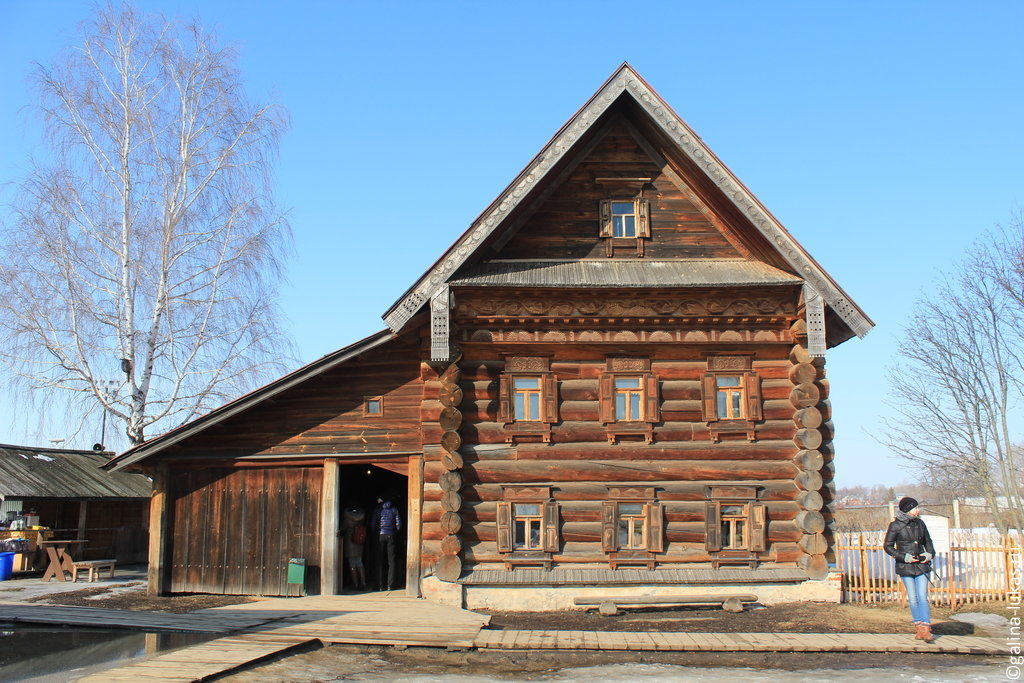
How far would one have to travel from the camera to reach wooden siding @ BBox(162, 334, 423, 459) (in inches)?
688

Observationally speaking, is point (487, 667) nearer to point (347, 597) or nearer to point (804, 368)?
point (347, 597)

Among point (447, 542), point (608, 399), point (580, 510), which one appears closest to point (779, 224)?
point (608, 399)

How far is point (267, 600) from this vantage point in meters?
16.8

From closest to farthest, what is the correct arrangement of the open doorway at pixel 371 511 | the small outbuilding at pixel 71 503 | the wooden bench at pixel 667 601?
the wooden bench at pixel 667 601
the open doorway at pixel 371 511
the small outbuilding at pixel 71 503

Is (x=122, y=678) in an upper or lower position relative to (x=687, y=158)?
lower

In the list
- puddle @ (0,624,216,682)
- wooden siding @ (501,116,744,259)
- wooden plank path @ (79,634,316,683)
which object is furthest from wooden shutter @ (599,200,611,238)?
puddle @ (0,624,216,682)

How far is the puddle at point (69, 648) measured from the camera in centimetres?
1021

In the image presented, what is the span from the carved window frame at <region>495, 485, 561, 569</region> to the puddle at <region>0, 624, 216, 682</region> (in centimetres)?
555

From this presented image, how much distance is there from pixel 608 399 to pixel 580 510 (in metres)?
2.16

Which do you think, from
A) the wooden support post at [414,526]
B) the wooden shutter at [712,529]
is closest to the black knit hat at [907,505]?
the wooden shutter at [712,529]

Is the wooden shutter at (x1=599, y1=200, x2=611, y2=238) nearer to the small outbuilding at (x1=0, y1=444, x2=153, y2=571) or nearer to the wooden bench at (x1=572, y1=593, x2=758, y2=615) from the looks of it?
the wooden bench at (x1=572, y1=593, x2=758, y2=615)

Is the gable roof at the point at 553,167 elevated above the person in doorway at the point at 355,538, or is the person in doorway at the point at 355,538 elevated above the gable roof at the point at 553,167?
the gable roof at the point at 553,167

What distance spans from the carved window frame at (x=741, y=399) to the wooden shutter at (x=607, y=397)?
174 centimetres

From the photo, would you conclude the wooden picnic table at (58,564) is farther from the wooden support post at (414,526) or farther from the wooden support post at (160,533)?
the wooden support post at (414,526)
